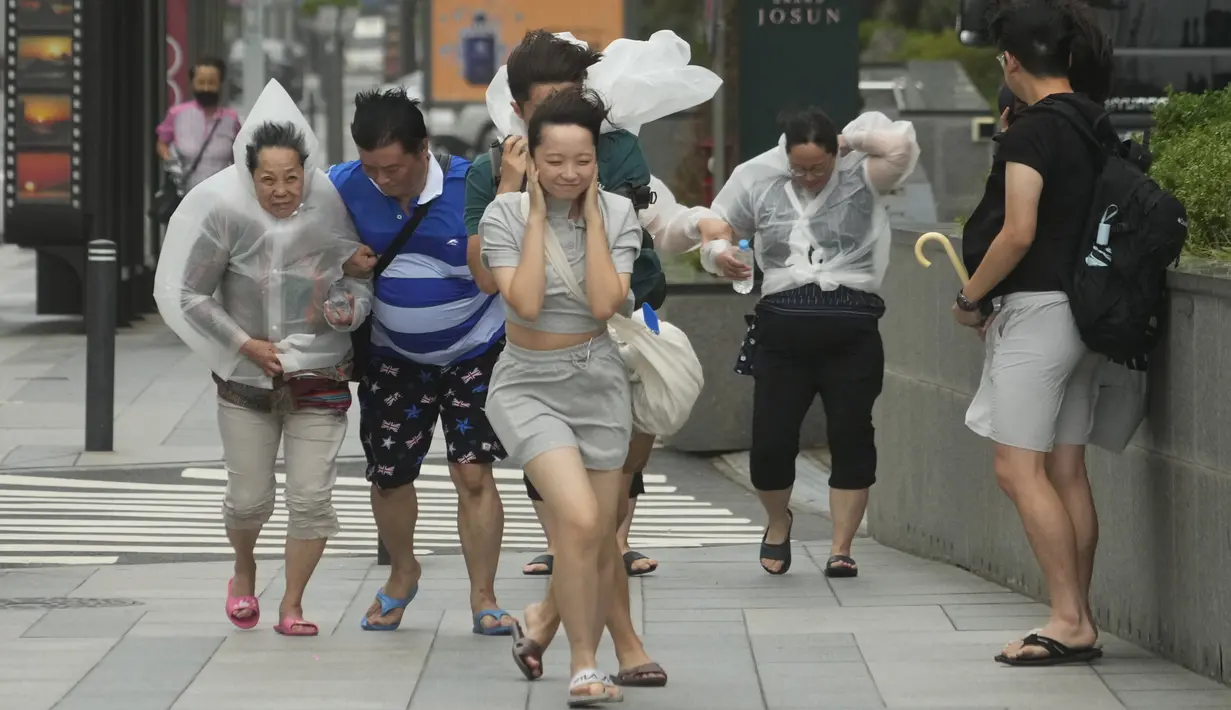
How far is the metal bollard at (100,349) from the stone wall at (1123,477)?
4260 millimetres

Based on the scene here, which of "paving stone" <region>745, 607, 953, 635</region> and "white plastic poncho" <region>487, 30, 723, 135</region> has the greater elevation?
"white plastic poncho" <region>487, 30, 723, 135</region>

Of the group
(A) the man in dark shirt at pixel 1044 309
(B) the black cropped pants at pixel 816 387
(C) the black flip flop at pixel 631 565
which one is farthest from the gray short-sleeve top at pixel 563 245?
(C) the black flip flop at pixel 631 565

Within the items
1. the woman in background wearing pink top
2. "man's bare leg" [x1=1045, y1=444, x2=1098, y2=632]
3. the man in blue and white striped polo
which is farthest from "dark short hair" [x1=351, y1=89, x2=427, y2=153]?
the woman in background wearing pink top

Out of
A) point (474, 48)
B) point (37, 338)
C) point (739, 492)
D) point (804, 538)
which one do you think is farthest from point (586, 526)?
point (474, 48)

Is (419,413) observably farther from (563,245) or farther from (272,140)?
(563,245)

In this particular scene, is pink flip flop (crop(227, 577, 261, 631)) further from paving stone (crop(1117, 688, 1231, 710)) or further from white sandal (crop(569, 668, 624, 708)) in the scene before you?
paving stone (crop(1117, 688, 1231, 710))

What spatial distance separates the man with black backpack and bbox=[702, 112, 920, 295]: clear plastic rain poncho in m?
1.55

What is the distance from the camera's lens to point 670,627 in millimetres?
6766

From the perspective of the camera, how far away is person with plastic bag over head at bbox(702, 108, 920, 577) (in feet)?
24.9

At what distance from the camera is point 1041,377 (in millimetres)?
5906

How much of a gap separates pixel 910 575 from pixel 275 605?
2.23 metres

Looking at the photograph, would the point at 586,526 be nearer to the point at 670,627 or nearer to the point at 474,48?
the point at 670,627

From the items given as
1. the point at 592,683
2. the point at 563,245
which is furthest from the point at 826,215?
the point at 592,683

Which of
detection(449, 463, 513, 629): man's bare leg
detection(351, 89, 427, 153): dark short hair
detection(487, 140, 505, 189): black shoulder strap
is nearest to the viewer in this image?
detection(487, 140, 505, 189): black shoulder strap
